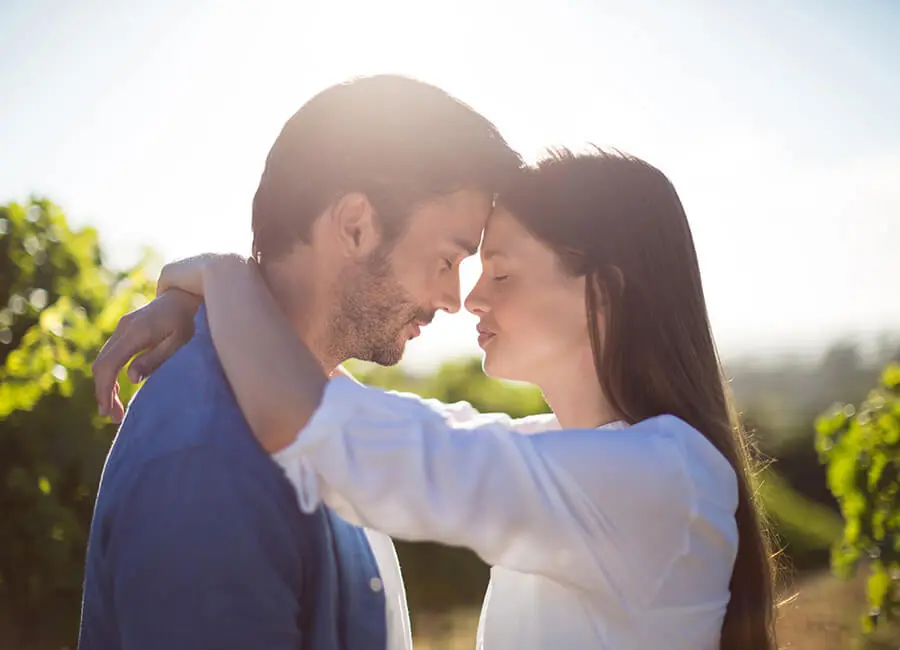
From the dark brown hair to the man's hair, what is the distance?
0.32 meters

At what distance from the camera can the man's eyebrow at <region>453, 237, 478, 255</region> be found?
9.32ft

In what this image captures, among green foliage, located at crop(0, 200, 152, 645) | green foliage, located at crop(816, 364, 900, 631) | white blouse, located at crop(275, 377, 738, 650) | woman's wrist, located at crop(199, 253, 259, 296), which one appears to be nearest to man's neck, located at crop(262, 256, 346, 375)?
woman's wrist, located at crop(199, 253, 259, 296)

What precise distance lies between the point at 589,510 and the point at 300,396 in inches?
28.3

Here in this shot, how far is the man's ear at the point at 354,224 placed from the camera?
2.69 metres

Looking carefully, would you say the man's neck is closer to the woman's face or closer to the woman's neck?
the woman's face

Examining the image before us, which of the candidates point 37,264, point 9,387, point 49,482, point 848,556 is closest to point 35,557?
point 49,482

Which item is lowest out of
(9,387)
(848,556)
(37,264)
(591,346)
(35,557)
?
(848,556)

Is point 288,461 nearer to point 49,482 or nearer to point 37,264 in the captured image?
point 49,482

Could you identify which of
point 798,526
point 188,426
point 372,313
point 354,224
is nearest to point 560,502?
point 188,426

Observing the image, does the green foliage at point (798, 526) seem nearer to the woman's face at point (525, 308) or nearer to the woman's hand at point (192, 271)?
the woman's face at point (525, 308)

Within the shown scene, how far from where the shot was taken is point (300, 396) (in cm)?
204

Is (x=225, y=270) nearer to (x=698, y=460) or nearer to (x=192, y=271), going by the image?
(x=192, y=271)

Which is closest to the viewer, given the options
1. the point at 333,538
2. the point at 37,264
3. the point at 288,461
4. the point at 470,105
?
the point at 288,461

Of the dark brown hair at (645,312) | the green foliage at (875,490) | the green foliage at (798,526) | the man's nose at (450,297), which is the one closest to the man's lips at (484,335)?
the man's nose at (450,297)
